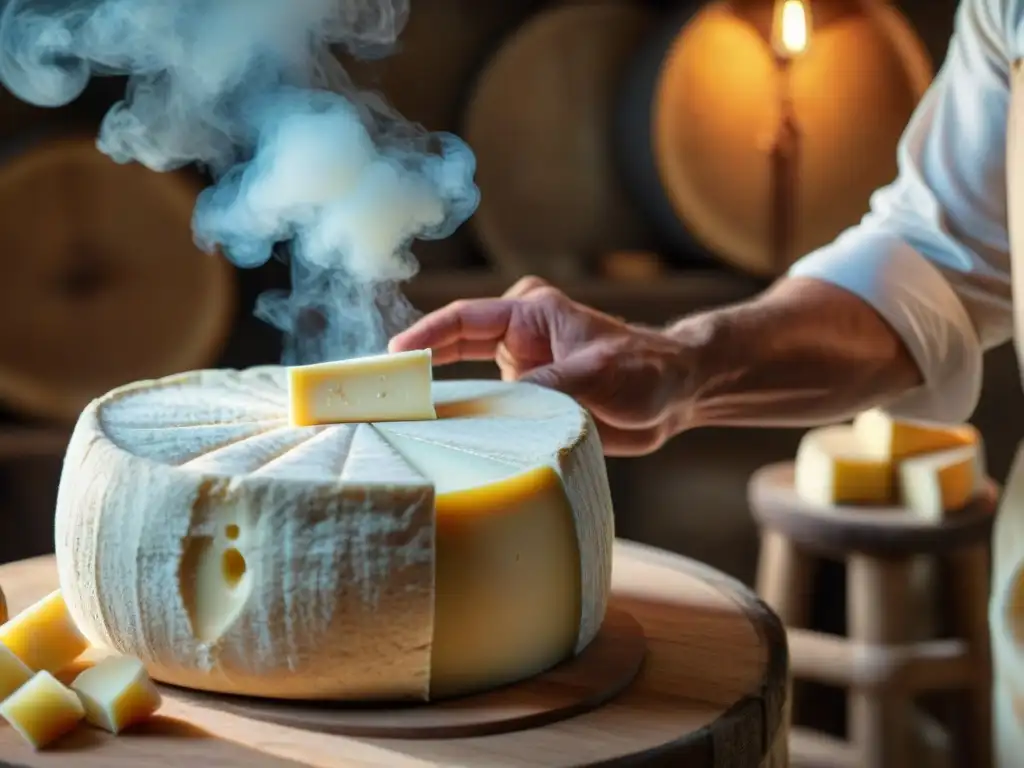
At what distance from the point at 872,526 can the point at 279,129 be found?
1.16m

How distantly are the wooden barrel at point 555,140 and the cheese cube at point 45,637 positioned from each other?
1.51m

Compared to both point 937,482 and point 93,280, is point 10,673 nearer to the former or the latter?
point 93,280

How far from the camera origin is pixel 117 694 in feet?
2.61

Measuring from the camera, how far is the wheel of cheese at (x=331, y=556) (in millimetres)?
834

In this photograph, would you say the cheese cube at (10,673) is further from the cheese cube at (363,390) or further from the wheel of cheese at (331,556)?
the cheese cube at (363,390)

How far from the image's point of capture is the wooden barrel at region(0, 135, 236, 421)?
1.86 meters

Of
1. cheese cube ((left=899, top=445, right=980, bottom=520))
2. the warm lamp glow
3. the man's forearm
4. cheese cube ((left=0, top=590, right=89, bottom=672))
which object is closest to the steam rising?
the man's forearm

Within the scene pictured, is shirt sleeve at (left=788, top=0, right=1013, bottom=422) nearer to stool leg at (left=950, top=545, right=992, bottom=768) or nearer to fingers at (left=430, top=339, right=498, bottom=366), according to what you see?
fingers at (left=430, top=339, right=498, bottom=366)

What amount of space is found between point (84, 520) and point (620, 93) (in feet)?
5.82

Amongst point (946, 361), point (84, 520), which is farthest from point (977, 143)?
point (84, 520)

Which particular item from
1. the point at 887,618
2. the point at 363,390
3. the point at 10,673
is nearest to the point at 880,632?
the point at 887,618

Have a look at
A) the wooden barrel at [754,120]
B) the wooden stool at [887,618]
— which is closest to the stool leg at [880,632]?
the wooden stool at [887,618]

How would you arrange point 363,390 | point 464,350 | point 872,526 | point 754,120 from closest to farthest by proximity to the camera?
point 363,390 < point 464,350 < point 872,526 < point 754,120

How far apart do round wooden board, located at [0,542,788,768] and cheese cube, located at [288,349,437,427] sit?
0.25 m
